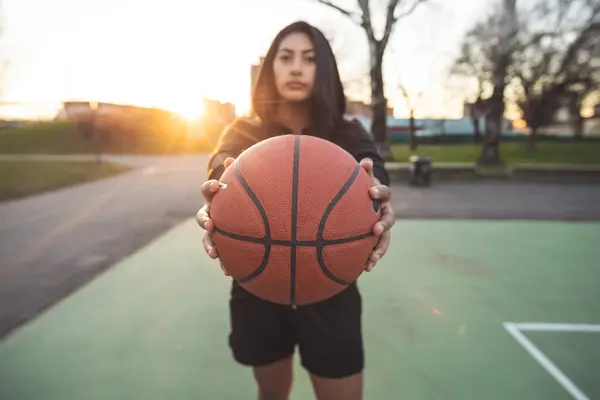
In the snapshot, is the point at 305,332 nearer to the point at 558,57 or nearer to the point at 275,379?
the point at 275,379

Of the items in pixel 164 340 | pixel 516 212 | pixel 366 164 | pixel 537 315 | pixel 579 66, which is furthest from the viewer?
pixel 579 66

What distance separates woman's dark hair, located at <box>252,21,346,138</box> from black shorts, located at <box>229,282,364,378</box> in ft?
2.20

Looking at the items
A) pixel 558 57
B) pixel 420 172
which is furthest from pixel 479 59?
pixel 420 172

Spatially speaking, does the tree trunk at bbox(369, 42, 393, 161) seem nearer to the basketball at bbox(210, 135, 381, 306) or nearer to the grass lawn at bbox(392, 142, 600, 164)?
the grass lawn at bbox(392, 142, 600, 164)

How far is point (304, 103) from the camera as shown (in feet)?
5.91

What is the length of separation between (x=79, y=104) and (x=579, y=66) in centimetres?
2618

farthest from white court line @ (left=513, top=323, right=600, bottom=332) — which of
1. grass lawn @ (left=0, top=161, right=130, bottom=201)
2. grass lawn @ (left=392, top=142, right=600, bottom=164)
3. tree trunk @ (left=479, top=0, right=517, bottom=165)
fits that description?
grass lawn @ (left=392, top=142, right=600, bottom=164)

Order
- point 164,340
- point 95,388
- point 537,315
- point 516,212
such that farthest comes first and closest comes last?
point 516,212, point 537,315, point 164,340, point 95,388

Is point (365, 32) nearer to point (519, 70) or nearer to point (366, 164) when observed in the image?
point (519, 70)

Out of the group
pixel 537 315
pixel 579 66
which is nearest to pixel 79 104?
pixel 579 66

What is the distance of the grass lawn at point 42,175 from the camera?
1079 cm

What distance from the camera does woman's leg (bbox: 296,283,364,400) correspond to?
1.66m

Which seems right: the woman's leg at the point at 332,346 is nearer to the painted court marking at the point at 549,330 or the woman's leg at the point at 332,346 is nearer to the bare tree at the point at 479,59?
the painted court marking at the point at 549,330

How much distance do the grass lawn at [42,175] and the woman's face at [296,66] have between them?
1032 centimetres
